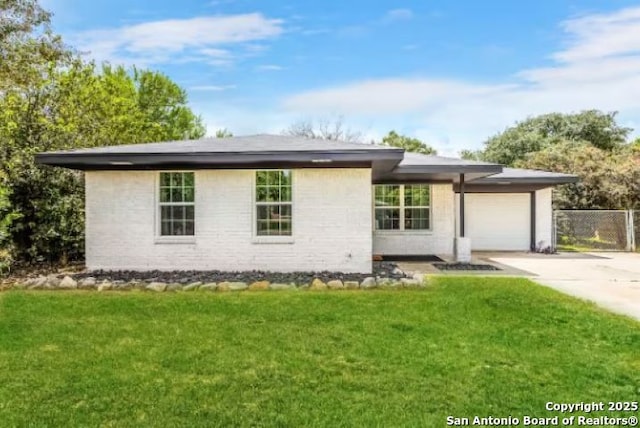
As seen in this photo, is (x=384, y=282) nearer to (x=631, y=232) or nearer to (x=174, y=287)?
(x=174, y=287)

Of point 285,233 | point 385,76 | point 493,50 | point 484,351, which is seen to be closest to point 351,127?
point 385,76

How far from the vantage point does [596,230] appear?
59.5ft

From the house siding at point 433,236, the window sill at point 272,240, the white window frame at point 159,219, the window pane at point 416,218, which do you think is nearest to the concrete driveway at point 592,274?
the house siding at point 433,236

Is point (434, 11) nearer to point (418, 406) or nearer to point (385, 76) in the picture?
point (385, 76)

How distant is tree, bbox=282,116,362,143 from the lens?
36969 mm

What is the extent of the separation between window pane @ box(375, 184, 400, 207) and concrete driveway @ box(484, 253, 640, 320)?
3.10m

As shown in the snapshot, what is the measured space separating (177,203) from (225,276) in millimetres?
2069

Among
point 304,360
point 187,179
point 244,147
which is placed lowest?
point 304,360

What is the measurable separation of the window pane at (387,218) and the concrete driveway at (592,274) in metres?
2.75

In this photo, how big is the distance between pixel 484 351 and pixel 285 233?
6016 mm

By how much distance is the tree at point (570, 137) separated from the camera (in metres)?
33.6

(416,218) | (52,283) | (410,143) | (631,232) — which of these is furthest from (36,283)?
(410,143)

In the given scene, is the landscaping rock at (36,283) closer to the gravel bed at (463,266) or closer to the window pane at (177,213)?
the window pane at (177,213)

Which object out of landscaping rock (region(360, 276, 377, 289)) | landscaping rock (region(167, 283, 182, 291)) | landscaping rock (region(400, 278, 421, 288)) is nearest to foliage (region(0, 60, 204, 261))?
landscaping rock (region(167, 283, 182, 291))
